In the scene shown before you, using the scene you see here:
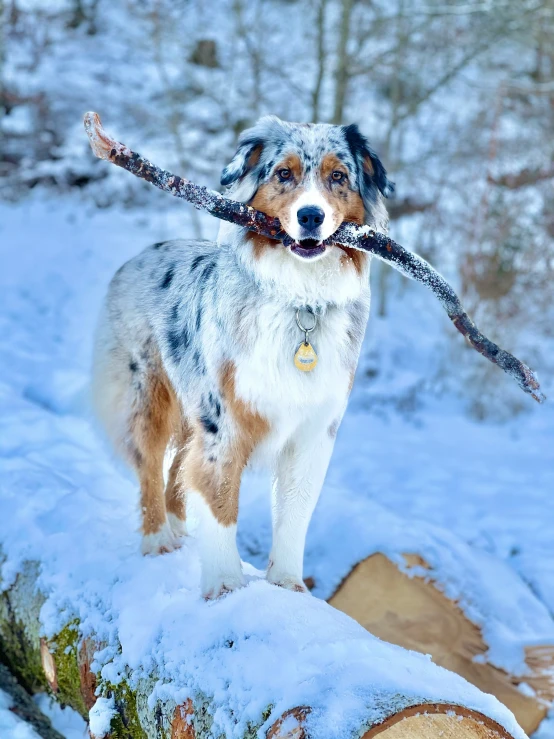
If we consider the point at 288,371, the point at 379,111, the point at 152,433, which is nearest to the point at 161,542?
the point at 152,433

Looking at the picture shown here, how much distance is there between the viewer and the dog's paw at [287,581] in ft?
10.3

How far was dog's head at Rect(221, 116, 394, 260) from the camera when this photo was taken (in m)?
2.76

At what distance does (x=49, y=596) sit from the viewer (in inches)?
116

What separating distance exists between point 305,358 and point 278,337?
13 cm

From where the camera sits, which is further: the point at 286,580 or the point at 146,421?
the point at 146,421

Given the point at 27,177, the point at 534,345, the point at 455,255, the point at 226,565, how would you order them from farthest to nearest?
the point at 27,177
the point at 455,255
the point at 534,345
the point at 226,565

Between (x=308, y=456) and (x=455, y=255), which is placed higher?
(x=308, y=456)

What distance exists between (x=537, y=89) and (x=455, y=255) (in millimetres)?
3064

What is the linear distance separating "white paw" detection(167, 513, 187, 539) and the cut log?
2.67 feet

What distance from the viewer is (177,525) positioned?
3.79m

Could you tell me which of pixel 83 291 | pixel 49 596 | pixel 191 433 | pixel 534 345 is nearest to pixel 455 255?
pixel 534 345

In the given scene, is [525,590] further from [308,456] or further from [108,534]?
[108,534]

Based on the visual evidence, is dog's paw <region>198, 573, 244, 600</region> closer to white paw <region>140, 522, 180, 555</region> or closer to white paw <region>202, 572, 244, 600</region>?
white paw <region>202, 572, 244, 600</region>

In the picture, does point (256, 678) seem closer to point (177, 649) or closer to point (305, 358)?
point (177, 649)
